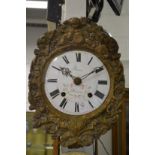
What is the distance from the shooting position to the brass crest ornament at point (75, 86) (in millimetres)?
1106

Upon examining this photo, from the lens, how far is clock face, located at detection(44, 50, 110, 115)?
3.73ft

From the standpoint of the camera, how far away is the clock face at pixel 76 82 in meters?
1.14

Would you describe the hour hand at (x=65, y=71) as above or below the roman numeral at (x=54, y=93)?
above

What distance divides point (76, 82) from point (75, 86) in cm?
2

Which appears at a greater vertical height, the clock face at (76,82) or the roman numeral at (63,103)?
the clock face at (76,82)

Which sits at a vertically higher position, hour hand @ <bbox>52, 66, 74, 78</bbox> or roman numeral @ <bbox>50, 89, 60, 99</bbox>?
hour hand @ <bbox>52, 66, 74, 78</bbox>

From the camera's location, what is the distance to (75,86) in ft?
3.75

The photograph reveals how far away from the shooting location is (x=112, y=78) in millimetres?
1136

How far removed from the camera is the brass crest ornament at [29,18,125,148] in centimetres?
111

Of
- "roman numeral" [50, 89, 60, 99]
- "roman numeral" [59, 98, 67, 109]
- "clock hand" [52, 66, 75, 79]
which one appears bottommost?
"roman numeral" [59, 98, 67, 109]

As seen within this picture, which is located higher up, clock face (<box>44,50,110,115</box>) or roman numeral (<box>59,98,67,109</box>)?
clock face (<box>44,50,110,115</box>)

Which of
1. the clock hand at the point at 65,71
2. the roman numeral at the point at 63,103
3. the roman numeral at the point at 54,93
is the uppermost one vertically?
the clock hand at the point at 65,71
